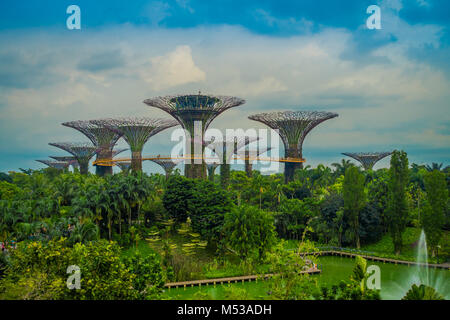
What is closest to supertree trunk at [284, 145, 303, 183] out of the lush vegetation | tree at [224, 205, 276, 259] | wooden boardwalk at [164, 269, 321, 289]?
the lush vegetation

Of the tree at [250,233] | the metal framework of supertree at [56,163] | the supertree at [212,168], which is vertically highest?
the metal framework of supertree at [56,163]

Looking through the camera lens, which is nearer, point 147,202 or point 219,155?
point 147,202

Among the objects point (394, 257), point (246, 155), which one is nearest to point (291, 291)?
point (394, 257)

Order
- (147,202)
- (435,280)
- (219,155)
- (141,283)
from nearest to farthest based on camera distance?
(141,283) < (435,280) < (147,202) < (219,155)

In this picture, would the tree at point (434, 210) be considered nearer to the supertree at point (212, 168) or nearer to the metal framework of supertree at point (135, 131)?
the metal framework of supertree at point (135, 131)

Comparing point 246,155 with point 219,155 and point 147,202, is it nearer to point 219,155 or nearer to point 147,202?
point 219,155

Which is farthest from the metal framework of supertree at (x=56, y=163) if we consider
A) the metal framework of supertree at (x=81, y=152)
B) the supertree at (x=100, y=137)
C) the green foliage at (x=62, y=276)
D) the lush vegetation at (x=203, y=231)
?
the green foliage at (x=62, y=276)
